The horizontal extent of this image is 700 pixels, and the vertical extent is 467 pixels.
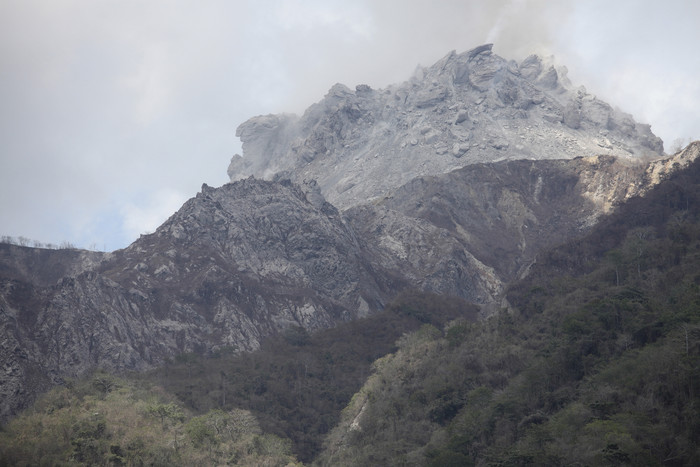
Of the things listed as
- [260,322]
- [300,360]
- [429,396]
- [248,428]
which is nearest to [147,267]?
[260,322]

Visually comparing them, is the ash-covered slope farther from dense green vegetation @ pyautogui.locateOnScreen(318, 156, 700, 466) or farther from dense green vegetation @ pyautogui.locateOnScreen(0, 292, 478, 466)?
dense green vegetation @ pyautogui.locateOnScreen(318, 156, 700, 466)

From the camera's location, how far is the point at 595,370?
91.2 meters

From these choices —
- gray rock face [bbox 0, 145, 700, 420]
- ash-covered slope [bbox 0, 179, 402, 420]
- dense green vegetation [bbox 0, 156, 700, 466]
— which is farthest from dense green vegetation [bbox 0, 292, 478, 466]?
gray rock face [bbox 0, 145, 700, 420]

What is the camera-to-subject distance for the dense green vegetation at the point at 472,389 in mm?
77125

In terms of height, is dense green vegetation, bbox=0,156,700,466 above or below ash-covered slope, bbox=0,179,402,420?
below

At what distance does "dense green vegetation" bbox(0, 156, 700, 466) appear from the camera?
7712 centimetres

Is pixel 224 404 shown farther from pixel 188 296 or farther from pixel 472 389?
pixel 188 296

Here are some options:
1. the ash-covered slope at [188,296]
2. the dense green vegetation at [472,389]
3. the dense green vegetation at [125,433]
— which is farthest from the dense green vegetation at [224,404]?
the ash-covered slope at [188,296]

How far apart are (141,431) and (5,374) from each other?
126ft

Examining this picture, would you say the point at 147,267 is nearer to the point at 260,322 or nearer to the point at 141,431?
the point at 260,322

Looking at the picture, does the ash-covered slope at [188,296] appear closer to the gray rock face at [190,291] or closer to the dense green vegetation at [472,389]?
the gray rock face at [190,291]

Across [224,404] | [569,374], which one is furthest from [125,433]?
[569,374]

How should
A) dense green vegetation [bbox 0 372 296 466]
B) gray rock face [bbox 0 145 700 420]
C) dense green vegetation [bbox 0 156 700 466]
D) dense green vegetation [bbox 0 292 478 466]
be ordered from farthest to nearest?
gray rock face [bbox 0 145 700 420], dense green vegetation [bbox 0 292 478 466], dense green vegetation [bbox 0 372 296 466], dense green vegetation [bbox 0 156 700 466]

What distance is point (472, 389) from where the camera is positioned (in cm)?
10500
